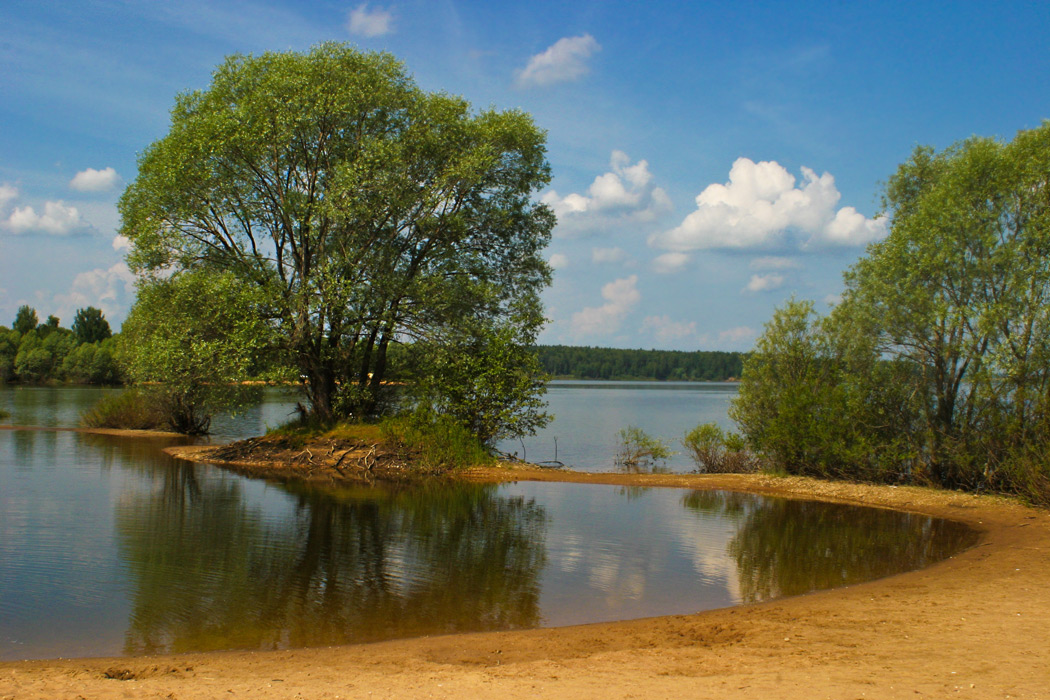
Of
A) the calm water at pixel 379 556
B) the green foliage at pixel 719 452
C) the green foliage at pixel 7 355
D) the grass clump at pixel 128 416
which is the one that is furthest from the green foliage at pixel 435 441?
the green foliage at pixel 7 355

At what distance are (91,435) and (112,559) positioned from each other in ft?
86.3

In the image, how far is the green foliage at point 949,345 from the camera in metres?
17.8

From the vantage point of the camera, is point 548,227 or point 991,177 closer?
point 991,177

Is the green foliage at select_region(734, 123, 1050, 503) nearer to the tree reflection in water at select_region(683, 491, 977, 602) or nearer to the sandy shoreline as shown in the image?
the tree reflection in water at select_region(683, 491, 977, 602)

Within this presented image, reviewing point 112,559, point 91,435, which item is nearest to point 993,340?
point 112,559

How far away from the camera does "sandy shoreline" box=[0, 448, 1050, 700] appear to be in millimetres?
6672

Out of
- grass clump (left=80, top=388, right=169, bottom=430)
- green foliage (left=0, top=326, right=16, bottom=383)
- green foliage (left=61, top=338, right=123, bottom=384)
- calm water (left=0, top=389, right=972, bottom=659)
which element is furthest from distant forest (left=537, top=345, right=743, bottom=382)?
calm water (left=0, top=389, right=972, bottom=659)

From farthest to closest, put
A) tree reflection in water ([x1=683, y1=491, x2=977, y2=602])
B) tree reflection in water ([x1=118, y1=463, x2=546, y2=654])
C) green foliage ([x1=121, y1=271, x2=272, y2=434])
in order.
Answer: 1. green foliage ([x1=121, y1=271, x2=272, y2=434])
2. tree reflection in water ([x1=683, y1=491, x2=977, y2=602])
3. tree reflection in water ([x1=118, y1=463, x2=546, y2=654])

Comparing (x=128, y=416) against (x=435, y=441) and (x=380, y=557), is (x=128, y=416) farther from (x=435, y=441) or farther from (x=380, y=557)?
(x=380, y=557)

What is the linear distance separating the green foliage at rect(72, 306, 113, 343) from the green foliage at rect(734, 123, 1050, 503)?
393 feet

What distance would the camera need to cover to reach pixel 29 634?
872cm

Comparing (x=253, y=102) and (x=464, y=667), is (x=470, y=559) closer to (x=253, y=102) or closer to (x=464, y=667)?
(x=464, y=667)

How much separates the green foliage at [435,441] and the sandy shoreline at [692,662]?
15.2 metres

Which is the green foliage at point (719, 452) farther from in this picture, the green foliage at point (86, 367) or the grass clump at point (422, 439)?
the green foliage at point (86, 367)
